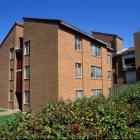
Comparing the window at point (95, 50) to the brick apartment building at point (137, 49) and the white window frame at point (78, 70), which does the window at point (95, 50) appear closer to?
the white window frame at point (78, 70)

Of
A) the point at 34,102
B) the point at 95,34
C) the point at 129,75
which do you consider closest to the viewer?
the point at 34,102

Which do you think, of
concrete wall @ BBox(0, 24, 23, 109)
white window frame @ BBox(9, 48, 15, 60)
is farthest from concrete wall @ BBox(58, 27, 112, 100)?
white window frame @ BBox(9, 48, 15, 60)

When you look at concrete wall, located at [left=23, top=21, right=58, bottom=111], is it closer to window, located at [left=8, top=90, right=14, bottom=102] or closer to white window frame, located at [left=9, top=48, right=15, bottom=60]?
window, located at [left=8, top=90, right=14, bottom=102]

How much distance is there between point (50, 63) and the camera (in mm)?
23781

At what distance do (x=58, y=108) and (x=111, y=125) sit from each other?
1916 mm

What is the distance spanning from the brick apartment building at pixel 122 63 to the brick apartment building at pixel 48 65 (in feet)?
37.5

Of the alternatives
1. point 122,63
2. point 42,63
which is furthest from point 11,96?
point 122,63

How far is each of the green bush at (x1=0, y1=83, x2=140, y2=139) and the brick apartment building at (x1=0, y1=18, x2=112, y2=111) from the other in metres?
15.5

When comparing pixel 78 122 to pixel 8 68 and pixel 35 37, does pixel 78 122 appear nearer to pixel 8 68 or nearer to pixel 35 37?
pixel 35 37

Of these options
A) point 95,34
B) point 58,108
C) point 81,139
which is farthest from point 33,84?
point 95,34

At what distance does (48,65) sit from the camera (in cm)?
2405

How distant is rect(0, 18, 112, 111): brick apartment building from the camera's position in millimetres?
23469

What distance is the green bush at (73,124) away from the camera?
5.59m

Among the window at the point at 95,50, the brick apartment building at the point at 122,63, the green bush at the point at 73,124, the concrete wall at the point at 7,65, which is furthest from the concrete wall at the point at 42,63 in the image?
the brick apartment building at the point at 122,63
